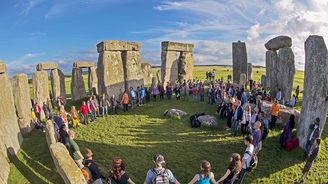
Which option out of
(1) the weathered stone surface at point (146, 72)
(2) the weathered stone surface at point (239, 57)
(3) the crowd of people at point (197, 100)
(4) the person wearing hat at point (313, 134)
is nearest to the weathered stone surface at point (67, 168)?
(3) the crowd of people at point (197, 100)

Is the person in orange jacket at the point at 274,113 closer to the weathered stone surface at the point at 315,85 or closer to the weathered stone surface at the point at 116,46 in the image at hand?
the weathered stone surface at the point at 315,85

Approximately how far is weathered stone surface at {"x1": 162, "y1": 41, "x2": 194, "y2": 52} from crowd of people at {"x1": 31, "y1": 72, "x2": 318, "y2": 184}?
13.4 ft

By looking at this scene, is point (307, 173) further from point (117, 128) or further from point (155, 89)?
point (155, 89)

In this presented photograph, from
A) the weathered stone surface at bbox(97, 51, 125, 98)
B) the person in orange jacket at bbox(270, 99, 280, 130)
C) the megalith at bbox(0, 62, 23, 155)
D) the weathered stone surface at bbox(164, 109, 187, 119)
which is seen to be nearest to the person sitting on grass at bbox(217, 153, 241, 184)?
the person in orange jacket at bbox(270, 99, 280, 130)

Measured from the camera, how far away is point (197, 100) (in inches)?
882

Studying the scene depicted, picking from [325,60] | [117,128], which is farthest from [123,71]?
[325,60]

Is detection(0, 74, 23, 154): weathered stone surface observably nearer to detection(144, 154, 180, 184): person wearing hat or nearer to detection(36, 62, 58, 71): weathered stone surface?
detection(36, 62, 58, 71): weathered stone surface

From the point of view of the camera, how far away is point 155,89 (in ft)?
73.2

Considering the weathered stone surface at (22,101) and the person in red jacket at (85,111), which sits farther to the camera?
the person in red jacket at (85,111)

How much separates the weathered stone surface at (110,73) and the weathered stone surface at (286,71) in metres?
11.1

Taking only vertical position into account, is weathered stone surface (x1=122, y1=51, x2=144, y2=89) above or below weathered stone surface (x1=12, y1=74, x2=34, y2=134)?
above

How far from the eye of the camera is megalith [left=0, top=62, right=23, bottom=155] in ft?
43.8

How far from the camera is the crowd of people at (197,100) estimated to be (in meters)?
6.78

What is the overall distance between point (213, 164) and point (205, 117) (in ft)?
15.2
